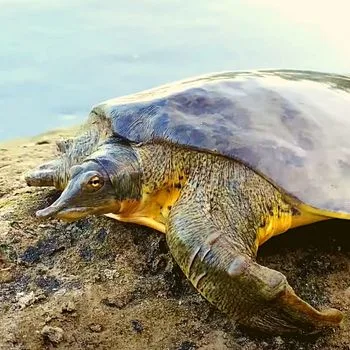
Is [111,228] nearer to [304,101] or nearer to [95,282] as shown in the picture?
[95,282]

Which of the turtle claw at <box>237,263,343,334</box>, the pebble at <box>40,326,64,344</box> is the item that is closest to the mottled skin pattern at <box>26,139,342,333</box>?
the turtle claw at <box>237,263,343,334</box>

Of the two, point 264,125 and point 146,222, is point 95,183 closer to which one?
point 146,222

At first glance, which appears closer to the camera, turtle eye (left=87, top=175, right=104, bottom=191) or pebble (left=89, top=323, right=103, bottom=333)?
pebble (left=89, top=323, right=103, bottom=333)

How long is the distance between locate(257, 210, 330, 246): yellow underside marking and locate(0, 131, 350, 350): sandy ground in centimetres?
12

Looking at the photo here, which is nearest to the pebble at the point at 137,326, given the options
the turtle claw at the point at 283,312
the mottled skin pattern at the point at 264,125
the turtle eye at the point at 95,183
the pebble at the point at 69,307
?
the pebble at the point at 69,307

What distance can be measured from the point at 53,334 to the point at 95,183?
0.43 metres

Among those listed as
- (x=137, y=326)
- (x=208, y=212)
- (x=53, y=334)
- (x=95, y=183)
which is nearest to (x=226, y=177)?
(x=208, y=212)

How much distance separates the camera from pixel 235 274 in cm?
174

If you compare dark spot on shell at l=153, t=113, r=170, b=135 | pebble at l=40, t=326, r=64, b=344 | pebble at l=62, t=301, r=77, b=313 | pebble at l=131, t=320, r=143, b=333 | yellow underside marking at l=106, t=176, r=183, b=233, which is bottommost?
pebble at l=40, t=326, r=64, b=344

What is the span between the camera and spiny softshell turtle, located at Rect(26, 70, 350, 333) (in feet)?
5.97

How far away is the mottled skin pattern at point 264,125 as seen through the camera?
200 centimetres

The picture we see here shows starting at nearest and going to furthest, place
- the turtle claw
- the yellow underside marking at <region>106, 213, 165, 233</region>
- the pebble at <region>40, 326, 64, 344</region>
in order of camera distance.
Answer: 1. the turtle claw
2. the pebble at <region>40, 326, 64, 344</region>
3. the yellow underside marking at <region>106, 213, 165, 233</region>

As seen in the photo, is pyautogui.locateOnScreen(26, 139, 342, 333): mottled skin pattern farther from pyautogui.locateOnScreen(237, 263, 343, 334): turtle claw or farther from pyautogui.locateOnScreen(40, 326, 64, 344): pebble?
pyautogui.locateOnScreen(40, 326, 64, 344): pebble

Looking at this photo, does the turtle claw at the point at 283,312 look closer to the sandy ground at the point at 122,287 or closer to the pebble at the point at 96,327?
the sandy ground at the point at 122,287
